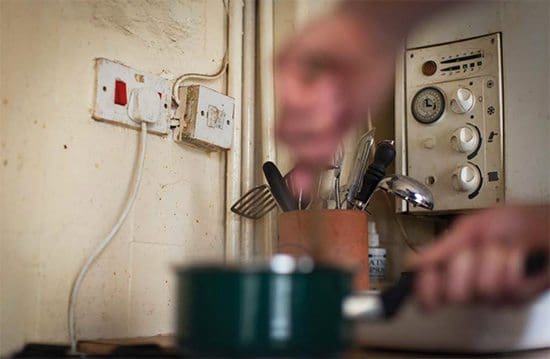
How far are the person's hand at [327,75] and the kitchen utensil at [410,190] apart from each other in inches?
19.7

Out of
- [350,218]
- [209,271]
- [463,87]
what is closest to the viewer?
[209,271]

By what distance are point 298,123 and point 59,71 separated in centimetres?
42

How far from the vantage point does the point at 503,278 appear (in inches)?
20.6

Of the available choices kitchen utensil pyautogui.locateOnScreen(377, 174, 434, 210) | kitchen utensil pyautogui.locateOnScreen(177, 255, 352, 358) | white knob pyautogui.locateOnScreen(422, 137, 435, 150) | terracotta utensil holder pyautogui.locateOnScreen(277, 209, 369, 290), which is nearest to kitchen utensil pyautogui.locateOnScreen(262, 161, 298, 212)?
terracotta utensil holder pyautogui.locateOnScreen(277, 209, 369, 290)

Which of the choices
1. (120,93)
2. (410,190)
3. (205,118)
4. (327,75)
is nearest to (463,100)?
(410,190)

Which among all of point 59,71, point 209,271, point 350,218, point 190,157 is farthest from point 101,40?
point 209,271

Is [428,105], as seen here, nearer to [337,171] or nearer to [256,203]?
[337,171]

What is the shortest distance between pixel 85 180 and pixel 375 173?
41 centimetres

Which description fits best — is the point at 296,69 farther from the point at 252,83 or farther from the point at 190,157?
the point at 252,83

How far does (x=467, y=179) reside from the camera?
1.04 meters

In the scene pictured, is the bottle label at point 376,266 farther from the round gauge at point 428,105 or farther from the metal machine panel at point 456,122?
the round gauge at point 428,105

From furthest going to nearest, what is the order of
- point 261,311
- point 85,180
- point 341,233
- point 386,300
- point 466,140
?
1. point 466,140
2. point 341,233
3. point 85,180
4. point 386,300
5. point 261,311

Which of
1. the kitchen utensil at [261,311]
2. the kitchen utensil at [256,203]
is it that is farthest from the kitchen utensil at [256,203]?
the kitchen utensil at [261,311]

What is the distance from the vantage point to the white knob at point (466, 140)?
1049mm
